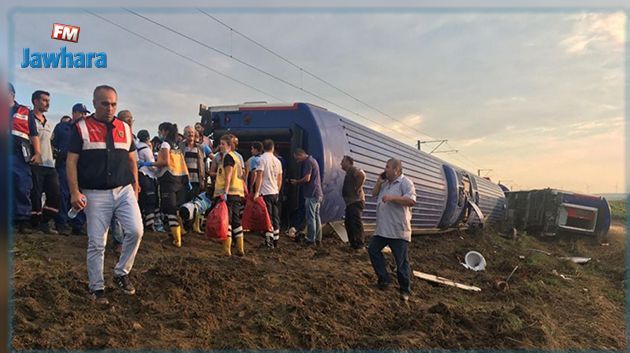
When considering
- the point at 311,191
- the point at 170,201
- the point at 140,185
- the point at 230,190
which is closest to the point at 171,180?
the point at 170,201

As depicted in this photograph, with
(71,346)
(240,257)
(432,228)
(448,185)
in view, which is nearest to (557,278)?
(432,228)

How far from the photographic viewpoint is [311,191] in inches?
266

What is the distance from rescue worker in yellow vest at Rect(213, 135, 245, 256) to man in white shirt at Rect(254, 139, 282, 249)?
1.56ft

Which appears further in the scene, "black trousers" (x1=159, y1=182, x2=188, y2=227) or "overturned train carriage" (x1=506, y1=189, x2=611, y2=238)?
"overturned train carriage" (x1=506, y1=189, x2=611, y2=238)

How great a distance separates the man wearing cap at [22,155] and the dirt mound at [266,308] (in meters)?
0.41

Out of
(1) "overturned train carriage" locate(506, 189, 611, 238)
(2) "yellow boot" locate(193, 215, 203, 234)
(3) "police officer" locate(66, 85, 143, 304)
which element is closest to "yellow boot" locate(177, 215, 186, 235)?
(2) "yellow boot" locate(193, 215, 203, 234)

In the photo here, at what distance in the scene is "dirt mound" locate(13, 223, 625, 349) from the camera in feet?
10.9

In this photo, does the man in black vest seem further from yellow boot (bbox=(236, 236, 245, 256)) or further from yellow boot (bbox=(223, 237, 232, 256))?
yellow boot (bbox=(223, 237, 232, 256))

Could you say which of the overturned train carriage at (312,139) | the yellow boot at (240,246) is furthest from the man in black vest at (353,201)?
the yellow boot at (240,246)

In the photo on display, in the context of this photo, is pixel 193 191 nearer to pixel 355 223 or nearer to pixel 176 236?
pixel 176 236

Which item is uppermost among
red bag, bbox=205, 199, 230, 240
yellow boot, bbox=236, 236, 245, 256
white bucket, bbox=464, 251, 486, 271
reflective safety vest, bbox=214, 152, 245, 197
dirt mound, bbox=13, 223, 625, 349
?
reflective safety vest, bbox=214, 152, 245, 197

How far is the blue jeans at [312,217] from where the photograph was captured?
6824 millimetres

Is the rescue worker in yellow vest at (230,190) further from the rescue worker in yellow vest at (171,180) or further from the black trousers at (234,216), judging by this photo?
the rescue worker in yellow vest at (171,180)

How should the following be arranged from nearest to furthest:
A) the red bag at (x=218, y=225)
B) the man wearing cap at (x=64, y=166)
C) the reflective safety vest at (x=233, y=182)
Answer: the red bag at (x=218, y=225)
the reflective safety vest at (x=233, y=182)
the man wearing cap at (x=64, y=166)
